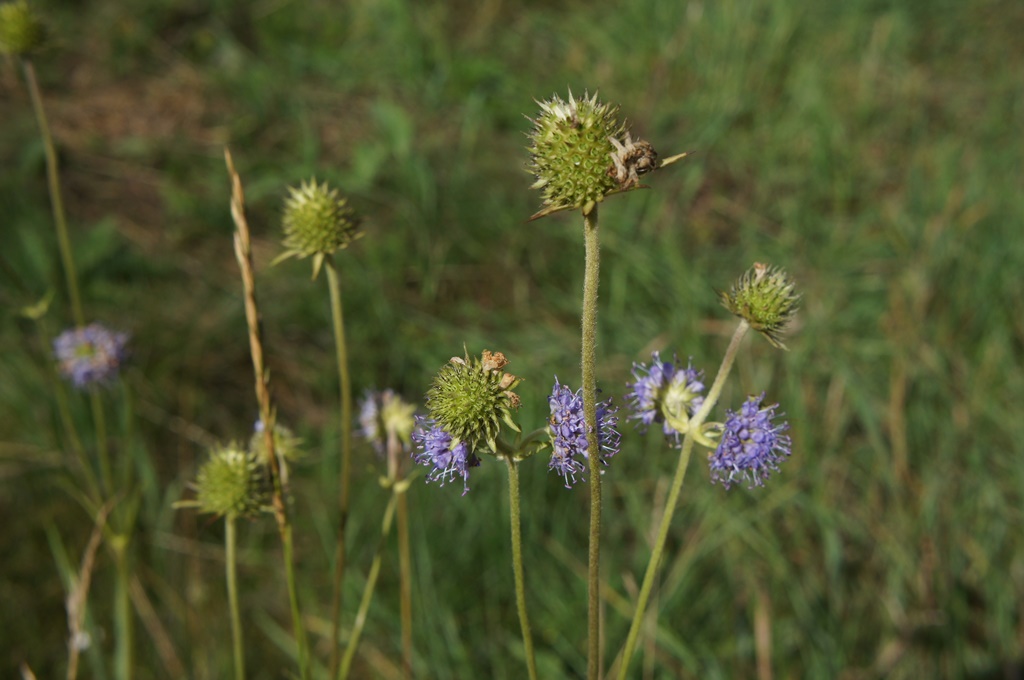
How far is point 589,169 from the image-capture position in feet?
4.47

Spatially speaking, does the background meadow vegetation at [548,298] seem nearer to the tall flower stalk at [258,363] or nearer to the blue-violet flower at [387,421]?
the blue-violet flower at [387,421]

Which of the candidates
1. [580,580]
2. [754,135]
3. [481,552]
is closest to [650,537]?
[580,580]

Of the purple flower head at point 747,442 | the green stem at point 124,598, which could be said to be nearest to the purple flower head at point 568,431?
the purple flower head at point 747,442

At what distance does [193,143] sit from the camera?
5.60 meters

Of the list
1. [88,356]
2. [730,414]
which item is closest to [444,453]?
[730,414]

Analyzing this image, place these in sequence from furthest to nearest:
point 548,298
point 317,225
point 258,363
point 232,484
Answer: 1. point 548,298
2. point 317,225
3. point 232,484
4. point 258,363

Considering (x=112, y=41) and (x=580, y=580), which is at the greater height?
(x=112, y=41)

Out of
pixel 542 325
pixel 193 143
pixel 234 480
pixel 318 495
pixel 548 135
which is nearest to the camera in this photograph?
pixel 548 135

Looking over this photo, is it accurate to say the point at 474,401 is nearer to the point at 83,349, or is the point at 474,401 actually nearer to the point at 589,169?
the point at 589,169

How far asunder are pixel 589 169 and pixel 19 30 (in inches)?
90.8

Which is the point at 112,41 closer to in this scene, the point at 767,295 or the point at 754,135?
the point at 754,135

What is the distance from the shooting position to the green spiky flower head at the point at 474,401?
148 cm

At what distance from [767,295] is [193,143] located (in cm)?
488

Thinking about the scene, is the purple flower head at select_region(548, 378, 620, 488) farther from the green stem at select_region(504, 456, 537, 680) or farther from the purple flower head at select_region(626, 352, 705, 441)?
the purple flower head at select_region(626, 352, 705, 441)
